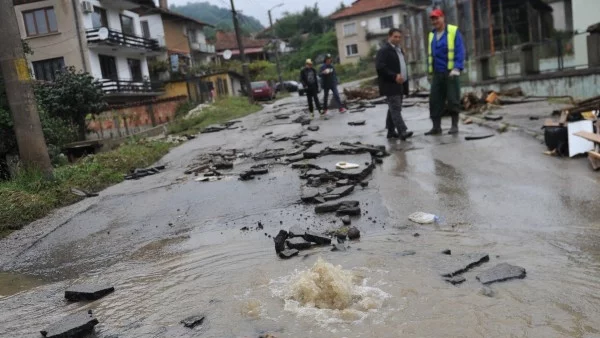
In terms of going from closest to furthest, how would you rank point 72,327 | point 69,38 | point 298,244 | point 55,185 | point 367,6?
point 72,327 < point 298,244 < point 55,185 < point 69,38 < point 367,6

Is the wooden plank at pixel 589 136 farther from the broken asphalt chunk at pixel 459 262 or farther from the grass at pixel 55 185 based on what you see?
the grass at pixel 55 185

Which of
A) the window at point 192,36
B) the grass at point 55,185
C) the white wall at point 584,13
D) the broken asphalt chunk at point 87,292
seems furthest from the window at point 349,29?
the broken asphalt chunk at point 87,292

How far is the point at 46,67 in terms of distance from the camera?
32.0 meters

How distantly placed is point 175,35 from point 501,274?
51792 millimetres

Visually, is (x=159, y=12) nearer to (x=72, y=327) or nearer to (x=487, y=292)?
(x=72, y=327)

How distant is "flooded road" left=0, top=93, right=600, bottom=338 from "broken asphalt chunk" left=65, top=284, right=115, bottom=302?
0.24 feet

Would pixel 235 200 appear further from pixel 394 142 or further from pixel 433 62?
pixel 433 62

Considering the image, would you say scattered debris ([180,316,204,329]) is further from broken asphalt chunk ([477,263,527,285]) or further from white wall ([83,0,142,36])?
white wall ([83,0,142,36])

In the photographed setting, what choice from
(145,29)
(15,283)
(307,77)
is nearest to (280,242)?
(15,283)

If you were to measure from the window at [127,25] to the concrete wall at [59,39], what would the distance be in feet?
24.5

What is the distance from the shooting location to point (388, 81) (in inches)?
374

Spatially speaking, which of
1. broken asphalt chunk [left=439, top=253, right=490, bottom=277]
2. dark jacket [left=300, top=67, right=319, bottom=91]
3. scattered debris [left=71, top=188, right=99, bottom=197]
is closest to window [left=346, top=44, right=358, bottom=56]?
dark jacket [left=300, top=67, right=319, bottom=91]

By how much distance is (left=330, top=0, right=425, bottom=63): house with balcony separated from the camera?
6506 cm

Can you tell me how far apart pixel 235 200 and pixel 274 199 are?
60 centimetres
